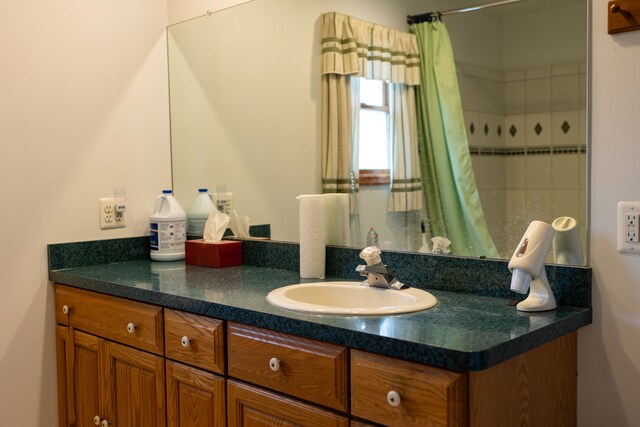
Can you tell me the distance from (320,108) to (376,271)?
655 mm

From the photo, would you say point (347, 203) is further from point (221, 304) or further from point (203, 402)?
point (203, 402)

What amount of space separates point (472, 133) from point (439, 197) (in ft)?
0.68

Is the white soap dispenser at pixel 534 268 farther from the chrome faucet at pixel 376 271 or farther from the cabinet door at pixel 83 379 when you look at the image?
the cabinet door at pixel 83 379

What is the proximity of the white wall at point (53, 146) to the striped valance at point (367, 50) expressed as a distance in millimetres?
867

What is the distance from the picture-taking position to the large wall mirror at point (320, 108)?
1.55m

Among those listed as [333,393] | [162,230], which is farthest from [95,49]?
[333,393]

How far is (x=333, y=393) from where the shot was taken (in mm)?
1388

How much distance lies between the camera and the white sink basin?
1.58 m

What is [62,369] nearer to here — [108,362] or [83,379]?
[83,379]

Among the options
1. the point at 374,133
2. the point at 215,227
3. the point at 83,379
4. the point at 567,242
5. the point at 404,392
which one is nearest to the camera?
the point at 404,392

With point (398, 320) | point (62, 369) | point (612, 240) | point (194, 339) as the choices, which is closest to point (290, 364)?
point (398, 320)

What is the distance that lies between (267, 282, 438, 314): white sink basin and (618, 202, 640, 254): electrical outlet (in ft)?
1.49

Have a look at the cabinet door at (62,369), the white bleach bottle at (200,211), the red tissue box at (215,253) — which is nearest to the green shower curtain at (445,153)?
the red tissue box at (215,253)

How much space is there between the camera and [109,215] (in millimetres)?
2434
